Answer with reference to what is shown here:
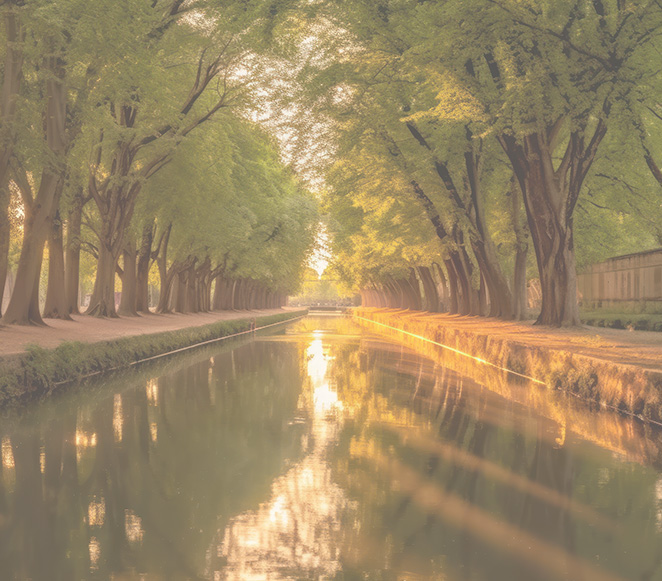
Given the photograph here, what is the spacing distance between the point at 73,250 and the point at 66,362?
21.2 m

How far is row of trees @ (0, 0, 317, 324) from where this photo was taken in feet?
68.5

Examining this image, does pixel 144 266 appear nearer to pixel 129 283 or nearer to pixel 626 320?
pixel 129 283

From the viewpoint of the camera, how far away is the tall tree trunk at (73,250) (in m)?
34.8

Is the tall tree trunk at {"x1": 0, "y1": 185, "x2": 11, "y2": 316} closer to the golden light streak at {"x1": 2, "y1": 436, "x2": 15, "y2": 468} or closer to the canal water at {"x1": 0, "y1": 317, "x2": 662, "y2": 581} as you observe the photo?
the canal water at {"x1": 0, "y1": 317, "x2": 662, "y2": 581}

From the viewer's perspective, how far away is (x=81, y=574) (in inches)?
191

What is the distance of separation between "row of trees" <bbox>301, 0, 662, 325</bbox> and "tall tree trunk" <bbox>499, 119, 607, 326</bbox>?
4cm

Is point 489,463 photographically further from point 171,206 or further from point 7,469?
point 171,206

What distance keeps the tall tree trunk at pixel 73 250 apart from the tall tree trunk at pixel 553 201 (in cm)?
1940

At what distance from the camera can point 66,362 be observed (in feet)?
52.3

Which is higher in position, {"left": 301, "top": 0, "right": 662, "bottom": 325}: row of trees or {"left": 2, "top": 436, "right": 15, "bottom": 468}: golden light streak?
{"left": 301, "top": 0, "right": 662, "bottom": 325}: row of trees

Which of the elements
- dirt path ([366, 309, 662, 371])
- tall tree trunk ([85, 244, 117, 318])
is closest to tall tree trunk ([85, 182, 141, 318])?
tall tree trunk ([85, 244, 117, 318])

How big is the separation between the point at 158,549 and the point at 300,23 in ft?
76.0

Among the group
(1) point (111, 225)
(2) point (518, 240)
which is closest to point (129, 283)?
(1) point (111, 225)

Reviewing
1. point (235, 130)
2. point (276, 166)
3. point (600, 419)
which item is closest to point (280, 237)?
point (276, 166)
